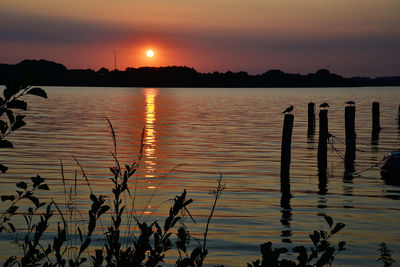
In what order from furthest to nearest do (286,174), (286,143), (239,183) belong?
(286,174) → (286,143) → (239,183)

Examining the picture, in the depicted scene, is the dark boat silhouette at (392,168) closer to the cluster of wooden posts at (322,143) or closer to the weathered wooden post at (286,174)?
the cluster of wooden posts at (322,143)

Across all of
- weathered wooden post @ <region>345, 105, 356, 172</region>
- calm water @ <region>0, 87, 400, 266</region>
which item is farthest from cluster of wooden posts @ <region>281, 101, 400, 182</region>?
calm water @ <region>0, 87, 400, 266</region>

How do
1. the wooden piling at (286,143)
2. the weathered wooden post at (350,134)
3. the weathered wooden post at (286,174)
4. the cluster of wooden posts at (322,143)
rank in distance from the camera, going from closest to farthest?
the weathered wooden post at (286,174), the wooden piling at (286,143), the cluster of wooden posts at (322,143), the weathered wooden post at (350,134)

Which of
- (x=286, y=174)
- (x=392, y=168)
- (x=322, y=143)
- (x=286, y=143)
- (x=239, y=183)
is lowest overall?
(x=239, y=183)

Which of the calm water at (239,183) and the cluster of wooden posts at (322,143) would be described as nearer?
the calm water at (239,183)

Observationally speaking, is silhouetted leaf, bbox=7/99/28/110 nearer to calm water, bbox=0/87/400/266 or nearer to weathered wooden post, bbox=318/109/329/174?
calm water, bbox=0/87/400/266

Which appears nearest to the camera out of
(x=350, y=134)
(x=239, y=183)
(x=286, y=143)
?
(x=239, y=183)

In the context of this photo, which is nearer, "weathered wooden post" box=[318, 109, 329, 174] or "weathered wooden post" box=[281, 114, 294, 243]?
"weathered wooden post" box=[281, 114, 294, 243]

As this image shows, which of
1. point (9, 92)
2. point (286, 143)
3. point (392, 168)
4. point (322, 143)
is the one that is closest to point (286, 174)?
point (286, 143)

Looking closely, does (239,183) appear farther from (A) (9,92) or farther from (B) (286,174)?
(A) (9,92)

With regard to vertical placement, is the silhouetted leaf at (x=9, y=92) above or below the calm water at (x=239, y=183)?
above

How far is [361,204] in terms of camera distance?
15641mm

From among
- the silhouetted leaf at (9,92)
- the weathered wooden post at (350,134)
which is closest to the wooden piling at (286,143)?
the weathered wooden post at (350,134)

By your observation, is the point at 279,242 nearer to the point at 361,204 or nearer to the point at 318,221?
the point at 318,221
